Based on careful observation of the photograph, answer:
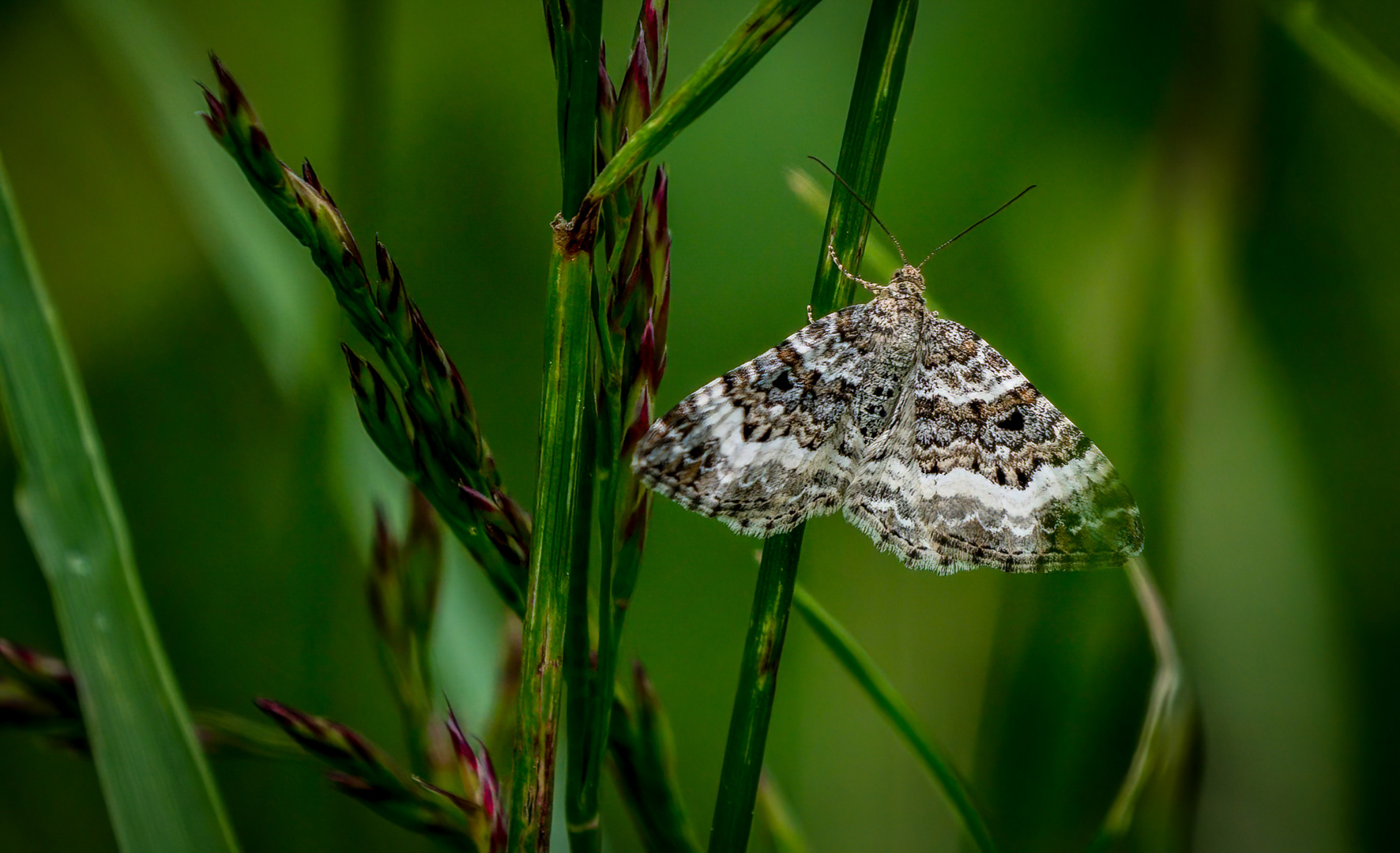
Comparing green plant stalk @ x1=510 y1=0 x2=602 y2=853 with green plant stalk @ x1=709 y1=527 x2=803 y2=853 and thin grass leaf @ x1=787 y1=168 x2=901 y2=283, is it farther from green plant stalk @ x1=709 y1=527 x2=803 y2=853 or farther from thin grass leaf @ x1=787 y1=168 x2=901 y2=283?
thin grass leaf @ x1=787 y1=168 x2=901 y2=283

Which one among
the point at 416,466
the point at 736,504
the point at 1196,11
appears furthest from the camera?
the point at 1196,11

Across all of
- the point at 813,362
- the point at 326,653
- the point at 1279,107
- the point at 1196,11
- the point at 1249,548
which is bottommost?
the point at 326,653

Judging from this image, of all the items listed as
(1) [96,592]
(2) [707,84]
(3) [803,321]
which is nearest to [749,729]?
(2) [707,84]

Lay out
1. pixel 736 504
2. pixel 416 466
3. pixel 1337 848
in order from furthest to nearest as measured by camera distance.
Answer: pixel 1337 848 → pixel 736 504 → pixel 416 466

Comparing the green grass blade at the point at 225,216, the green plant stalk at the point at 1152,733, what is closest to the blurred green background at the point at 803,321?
the green grass blade at the point at 225,216

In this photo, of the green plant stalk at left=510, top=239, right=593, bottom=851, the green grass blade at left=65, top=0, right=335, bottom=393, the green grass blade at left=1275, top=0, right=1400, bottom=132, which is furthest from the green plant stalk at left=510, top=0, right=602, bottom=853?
the green grass blade at left=1275, top=0, right=1400, bottom=132

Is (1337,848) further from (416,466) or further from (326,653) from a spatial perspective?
(326,653)

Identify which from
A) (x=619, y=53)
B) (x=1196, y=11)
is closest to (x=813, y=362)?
(x=619, y=53)

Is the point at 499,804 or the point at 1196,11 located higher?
the point at 1196,11
